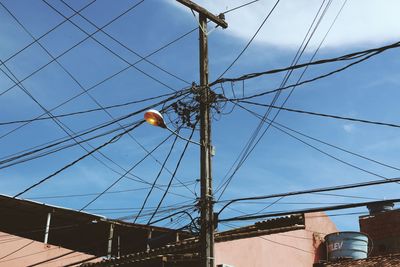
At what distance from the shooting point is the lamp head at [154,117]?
8.83 meters

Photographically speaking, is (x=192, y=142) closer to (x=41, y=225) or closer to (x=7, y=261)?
(x=7, y=261)

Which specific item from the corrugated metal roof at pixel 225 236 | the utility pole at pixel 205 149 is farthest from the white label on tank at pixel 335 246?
the utility pole at pixel 205 149

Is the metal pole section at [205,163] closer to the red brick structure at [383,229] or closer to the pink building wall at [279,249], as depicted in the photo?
the pink building wall at [279,249]

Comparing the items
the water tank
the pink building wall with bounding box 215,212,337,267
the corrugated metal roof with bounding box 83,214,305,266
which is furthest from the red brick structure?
the corrugated metal roof with bounding box 83,214,305,266

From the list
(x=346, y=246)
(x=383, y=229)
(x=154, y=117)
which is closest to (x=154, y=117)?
(x=154, y=117)

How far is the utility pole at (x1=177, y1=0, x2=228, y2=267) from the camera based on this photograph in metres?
9.21

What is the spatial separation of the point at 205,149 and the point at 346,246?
11.1 metres

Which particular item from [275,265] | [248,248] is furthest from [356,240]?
[248,248]

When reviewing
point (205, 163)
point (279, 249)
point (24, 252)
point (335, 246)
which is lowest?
point (279, 249)

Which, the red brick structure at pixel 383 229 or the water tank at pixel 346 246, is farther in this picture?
the red brick structure at pixel 383 229

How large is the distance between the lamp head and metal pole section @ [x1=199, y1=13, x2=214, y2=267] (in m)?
1.39

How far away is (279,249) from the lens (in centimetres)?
1559

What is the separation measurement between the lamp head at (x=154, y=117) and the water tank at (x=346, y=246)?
483 inches

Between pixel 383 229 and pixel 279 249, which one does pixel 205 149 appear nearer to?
pixel 279 249
